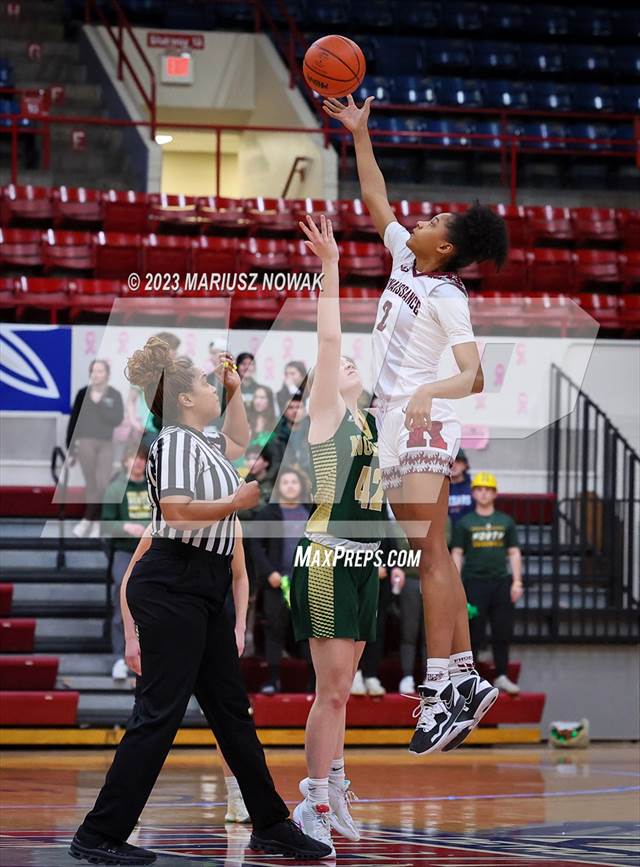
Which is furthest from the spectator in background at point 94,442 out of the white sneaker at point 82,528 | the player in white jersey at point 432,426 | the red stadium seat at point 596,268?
the red stadium seat at point 596,268

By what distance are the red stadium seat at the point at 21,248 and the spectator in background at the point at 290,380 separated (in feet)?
12.9

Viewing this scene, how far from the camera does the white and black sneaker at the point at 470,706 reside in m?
5.21

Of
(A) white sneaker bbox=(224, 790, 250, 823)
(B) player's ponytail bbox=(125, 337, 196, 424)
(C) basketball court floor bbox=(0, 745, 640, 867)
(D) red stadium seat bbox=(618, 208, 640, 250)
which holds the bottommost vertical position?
(C) basketball court floor bbox=(0, 745, 640, 867)

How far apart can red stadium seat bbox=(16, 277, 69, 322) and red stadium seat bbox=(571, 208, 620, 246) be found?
19.8ft

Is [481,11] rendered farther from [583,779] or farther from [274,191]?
[583,779]

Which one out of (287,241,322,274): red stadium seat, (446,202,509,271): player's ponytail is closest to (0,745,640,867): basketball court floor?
(446,202,509,271): player's ponytail

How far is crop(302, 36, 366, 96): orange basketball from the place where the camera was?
5523 mm

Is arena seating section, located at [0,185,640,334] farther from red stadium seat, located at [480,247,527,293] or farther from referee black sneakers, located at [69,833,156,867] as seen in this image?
referee black sneakers, located at [69,833,156,867]

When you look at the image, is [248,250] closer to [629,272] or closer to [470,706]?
[629,272]

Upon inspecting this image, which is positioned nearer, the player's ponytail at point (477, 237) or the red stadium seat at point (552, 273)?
the player's ponytail at point (477, 237)

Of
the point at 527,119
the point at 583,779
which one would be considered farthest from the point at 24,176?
the point at 583,779

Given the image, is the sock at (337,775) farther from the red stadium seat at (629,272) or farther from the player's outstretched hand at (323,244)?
the red stadium seat at (629,272)

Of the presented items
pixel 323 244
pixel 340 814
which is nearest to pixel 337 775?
pixel 340 814

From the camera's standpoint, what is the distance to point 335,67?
18.1 ft
